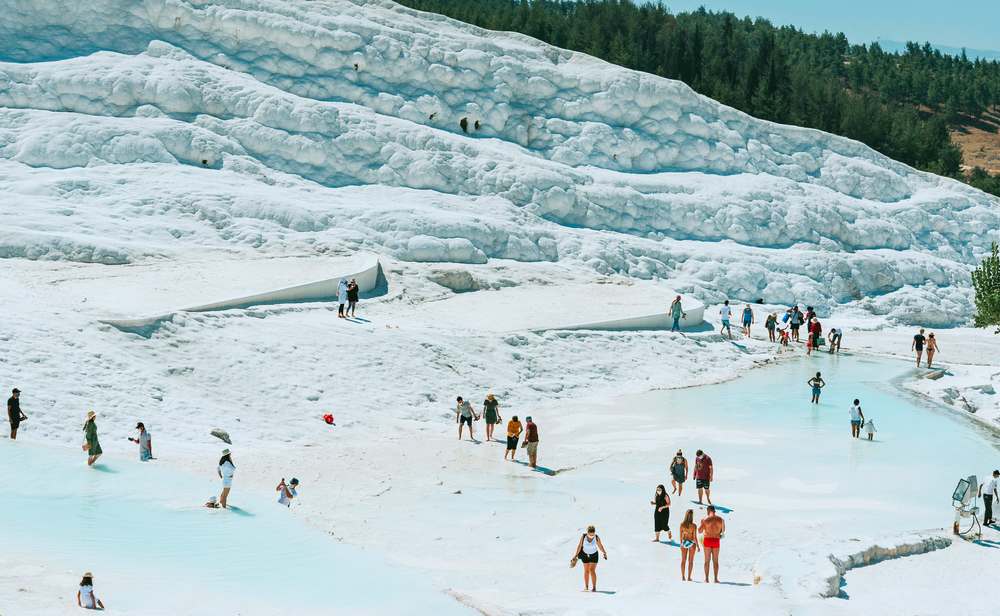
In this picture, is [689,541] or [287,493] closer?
[689,541]

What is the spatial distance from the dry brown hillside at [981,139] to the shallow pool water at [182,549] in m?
68.9

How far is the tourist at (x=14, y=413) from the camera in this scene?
41.2 feet

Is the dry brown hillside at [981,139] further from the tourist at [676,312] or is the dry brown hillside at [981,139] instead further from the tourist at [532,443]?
the tourist at [532,443]

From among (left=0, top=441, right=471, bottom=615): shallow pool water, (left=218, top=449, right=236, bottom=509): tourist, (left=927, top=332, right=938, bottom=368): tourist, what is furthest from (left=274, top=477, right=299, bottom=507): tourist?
(left=927, top=332, right=938, bottom=368): tourist

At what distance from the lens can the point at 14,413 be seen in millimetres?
12609

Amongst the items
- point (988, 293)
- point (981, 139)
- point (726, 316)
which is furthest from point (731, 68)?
point (981, 139)

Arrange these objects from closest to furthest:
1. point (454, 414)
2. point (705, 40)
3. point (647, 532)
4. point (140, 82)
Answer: point (647, 532) → point (454, 414) → point (140, 82) → point (705, 40)

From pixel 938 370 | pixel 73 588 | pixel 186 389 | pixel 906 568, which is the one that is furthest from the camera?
pixel 938 370

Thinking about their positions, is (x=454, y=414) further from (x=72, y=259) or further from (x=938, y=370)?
(x=938, y=370)

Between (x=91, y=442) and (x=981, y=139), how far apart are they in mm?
83691

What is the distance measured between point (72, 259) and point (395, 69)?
16.0 meters

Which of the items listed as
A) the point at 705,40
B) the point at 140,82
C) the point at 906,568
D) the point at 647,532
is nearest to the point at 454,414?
the point at 647,532

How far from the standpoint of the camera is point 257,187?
88.5 ft

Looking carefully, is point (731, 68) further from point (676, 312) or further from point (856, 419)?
point (856, 419)
